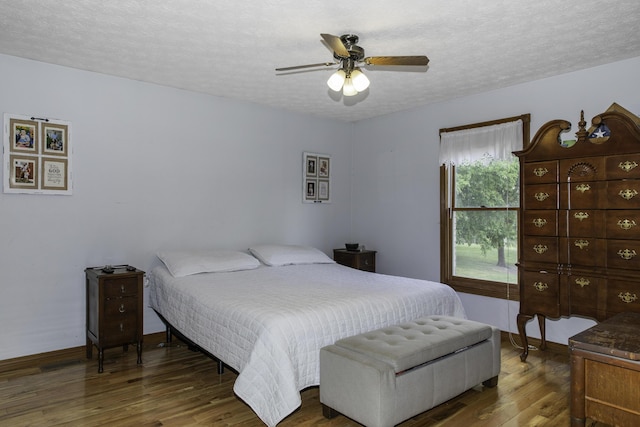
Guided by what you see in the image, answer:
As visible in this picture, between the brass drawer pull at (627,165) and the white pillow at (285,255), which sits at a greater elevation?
the brass drawer pull at (627,165)

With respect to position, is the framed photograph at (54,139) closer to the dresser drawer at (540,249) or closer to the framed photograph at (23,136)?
the framed photograph at (23,136)

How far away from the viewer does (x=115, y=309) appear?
3.32 m

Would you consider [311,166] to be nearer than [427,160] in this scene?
No

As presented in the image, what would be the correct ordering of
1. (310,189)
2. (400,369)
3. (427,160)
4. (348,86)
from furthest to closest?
(310,189), (427,160), (348,86), (400,369)

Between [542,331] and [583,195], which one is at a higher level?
[583,195]

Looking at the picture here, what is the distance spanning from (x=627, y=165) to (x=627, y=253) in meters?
0.62

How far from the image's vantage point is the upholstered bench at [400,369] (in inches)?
87.8

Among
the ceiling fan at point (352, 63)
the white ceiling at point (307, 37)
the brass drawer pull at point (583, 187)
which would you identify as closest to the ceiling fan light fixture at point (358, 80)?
the ceiling fan at point (352, 63)

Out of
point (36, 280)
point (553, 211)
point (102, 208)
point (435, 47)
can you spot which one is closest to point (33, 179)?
point (102, 208)

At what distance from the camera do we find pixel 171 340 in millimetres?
3984

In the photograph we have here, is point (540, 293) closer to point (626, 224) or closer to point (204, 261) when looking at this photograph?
point (626, 224)

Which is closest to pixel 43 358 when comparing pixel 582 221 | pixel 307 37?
pixel 307 37

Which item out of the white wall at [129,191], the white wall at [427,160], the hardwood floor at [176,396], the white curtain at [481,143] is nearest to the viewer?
the hardwood floor at [176,396]

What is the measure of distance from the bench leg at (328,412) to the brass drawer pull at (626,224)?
236cm
